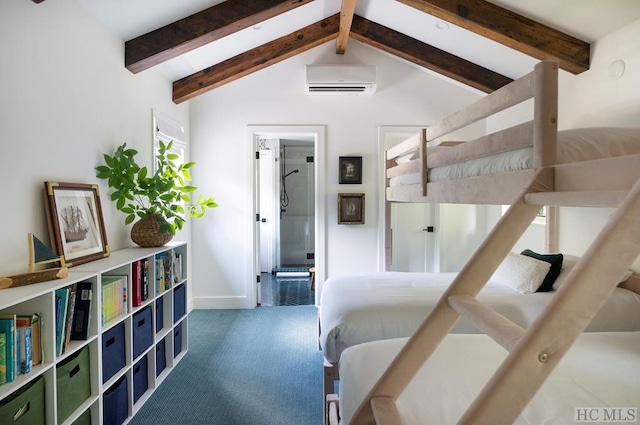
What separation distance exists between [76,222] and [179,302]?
43.2 inches

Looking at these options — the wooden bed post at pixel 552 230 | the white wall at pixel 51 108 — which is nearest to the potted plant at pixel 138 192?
the white wall at pixel 51 108

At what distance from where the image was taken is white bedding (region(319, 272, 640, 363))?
79.1 inches

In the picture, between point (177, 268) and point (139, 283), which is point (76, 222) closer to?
point (139, 283)

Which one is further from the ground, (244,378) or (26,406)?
(26,406)

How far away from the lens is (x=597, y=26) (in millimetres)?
2480

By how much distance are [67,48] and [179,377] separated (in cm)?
216

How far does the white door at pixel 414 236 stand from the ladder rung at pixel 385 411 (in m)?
3.50

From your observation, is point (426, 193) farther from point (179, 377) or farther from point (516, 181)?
point (179, 377)

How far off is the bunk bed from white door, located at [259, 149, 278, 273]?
13.4 ft

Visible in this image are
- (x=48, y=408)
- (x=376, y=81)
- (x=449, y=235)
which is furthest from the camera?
(x=449, y=235)

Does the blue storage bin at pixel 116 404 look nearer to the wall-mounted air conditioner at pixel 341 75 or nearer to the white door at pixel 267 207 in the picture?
the wall-mounted air conditioner at pixel 341 75

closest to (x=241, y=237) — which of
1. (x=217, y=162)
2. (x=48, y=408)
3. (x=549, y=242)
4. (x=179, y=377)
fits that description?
(x=217, y=162)

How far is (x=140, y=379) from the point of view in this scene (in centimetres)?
236
